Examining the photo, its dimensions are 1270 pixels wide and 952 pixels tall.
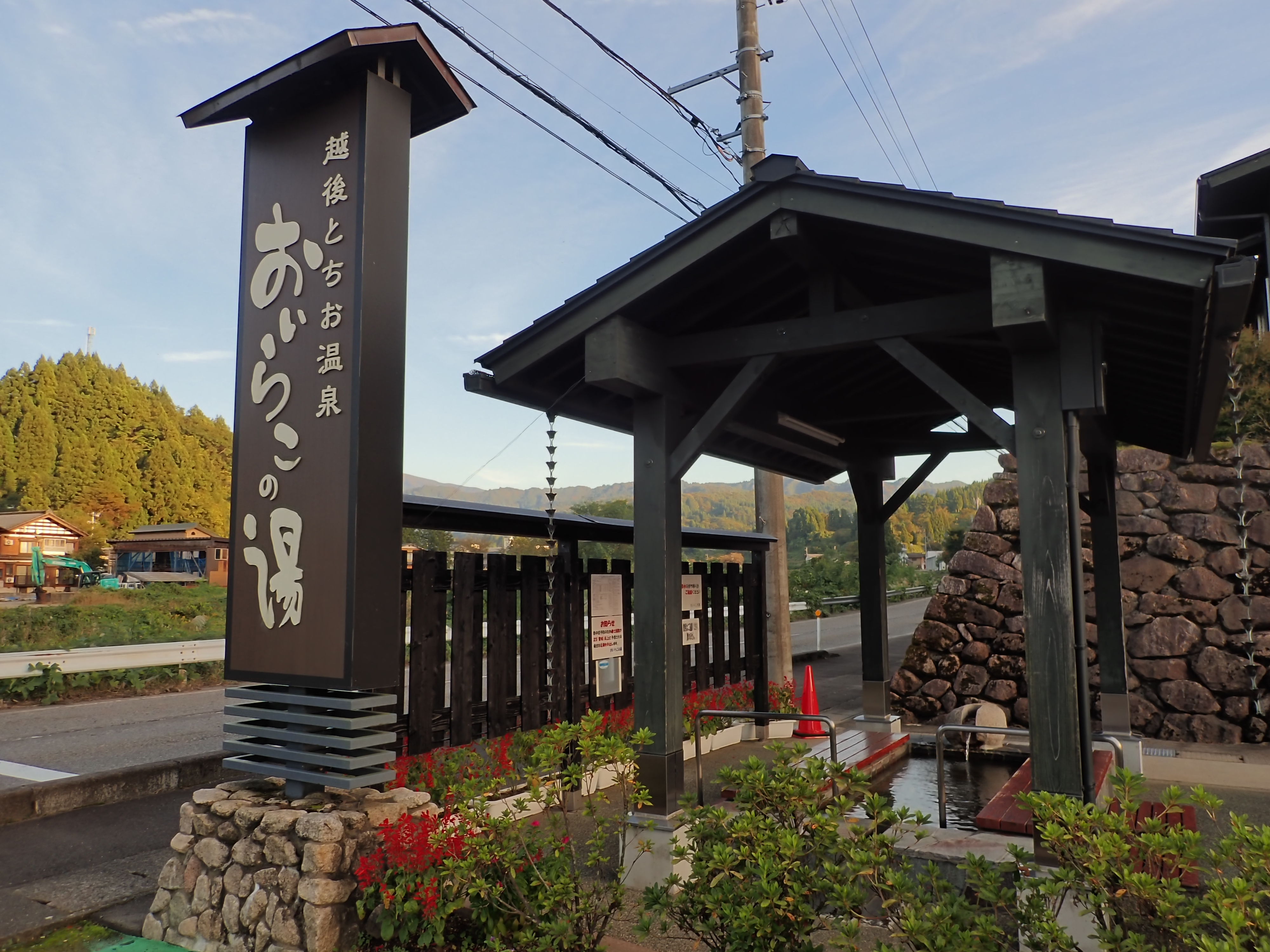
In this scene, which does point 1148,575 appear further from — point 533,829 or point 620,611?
point 533,829

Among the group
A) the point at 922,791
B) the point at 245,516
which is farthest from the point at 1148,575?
the point at 245,516

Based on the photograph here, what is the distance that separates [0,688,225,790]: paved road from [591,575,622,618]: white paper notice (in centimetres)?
452

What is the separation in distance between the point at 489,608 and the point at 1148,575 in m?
9.00

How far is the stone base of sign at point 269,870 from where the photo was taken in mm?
4125

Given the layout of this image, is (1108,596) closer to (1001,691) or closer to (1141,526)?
(1001,691)

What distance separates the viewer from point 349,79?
498 cm

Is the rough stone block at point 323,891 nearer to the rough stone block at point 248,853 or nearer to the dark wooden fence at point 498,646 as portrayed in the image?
the rough stone block at point 248,853

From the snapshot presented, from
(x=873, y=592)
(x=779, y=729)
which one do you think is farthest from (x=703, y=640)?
(x=873, y=592)

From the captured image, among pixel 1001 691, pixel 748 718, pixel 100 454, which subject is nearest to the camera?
pixel 748 718

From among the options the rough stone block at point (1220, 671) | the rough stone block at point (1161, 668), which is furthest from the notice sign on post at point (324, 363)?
the rough stone block at point (1220, 671)

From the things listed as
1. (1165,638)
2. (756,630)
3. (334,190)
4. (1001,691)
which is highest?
(334,190)

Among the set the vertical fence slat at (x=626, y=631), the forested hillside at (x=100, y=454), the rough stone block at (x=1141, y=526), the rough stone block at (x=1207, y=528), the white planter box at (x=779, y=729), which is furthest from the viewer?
the forested hillside at (x=100, y=454)

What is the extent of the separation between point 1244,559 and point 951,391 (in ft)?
27.8

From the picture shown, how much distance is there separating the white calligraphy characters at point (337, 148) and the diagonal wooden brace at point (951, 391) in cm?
333
